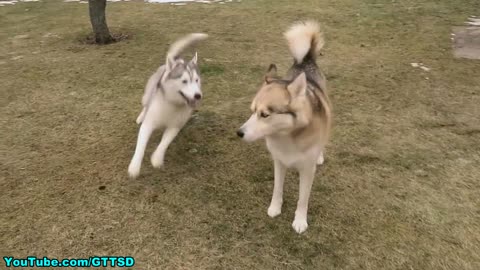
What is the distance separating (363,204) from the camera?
2998 millimetres

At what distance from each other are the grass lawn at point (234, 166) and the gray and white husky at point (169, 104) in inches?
7.4

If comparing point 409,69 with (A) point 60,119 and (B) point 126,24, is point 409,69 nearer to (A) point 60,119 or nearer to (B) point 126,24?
(A) point 60,119

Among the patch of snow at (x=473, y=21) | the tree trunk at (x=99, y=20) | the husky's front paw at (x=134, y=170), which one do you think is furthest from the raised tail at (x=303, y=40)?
the patch of snow at (x=473, y=21)

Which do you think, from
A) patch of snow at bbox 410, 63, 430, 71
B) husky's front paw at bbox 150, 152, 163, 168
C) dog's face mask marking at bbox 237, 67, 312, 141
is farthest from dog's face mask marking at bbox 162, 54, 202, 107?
patch of snow at bbox 410, 63, 430, 71

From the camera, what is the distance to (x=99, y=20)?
6.20 metres

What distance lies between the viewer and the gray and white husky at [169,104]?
3211 millimetres

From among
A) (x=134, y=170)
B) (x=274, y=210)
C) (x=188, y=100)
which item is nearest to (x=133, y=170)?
→ (x=134, y=170)

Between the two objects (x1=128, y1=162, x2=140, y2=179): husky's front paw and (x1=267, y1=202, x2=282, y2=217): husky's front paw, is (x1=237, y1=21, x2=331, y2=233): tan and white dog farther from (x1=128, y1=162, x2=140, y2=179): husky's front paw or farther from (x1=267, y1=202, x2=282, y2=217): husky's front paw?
(x1=128, y1=162, x2=140, y2=179): husky's front paw

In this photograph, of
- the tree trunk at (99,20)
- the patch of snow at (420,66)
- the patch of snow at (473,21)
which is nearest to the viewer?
the patch of snow at (420,66)

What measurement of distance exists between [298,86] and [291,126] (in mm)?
215

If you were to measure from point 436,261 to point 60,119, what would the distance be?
3309 mm

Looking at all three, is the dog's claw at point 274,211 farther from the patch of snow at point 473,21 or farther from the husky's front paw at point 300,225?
the patch of snow at point 473,21

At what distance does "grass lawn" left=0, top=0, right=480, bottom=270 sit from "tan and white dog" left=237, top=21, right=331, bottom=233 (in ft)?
1.06

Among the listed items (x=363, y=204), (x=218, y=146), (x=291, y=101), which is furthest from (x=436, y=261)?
A: (x=218, y=146)
